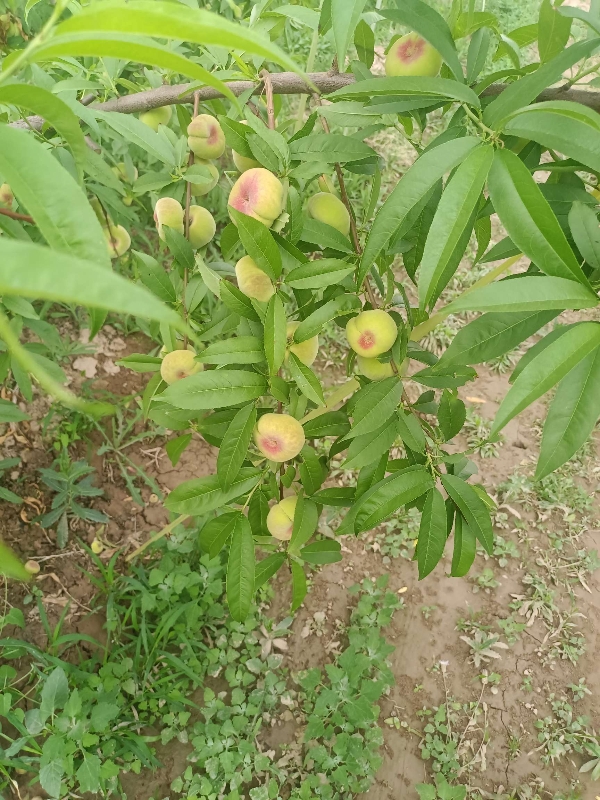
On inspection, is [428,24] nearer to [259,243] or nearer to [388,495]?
[259,243]

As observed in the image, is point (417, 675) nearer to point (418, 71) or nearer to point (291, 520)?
point (291, 520)

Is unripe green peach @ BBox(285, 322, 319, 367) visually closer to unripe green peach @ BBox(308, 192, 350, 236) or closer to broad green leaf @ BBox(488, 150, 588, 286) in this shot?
→ unripe green peach @ BBox(308, 192, 350, 236)

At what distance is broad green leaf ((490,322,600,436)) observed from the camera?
A: 613 mm

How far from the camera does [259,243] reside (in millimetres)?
736

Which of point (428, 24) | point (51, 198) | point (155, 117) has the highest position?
point (428, 24)

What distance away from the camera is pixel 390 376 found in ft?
3.11

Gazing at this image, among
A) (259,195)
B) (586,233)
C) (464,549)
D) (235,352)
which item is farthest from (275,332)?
(464,549)

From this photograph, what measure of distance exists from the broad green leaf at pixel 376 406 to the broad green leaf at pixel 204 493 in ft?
0.79

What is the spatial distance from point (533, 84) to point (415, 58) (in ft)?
0.89

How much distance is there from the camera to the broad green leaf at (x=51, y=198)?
1.40ft

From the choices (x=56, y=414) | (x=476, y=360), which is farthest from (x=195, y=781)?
(x=476, y=360)

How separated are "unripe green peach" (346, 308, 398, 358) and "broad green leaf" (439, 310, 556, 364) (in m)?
0.10

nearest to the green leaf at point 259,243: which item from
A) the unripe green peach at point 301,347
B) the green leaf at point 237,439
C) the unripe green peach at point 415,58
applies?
the unripe green peach at point 301,347

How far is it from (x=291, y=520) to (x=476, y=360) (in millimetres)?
449
